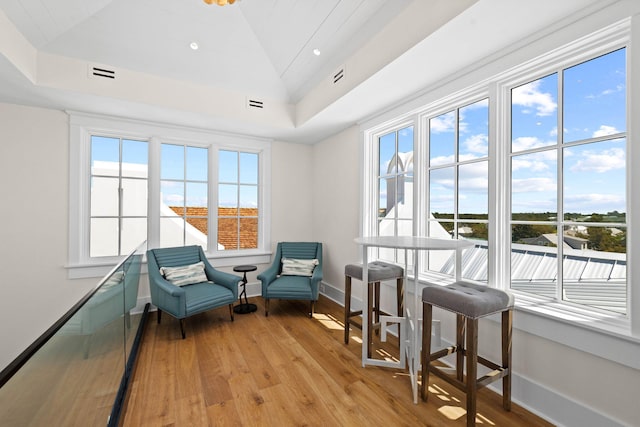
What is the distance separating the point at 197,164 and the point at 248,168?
29.8 inches

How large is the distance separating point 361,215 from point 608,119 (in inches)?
92.3

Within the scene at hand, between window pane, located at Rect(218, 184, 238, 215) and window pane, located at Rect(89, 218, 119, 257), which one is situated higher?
window pane, located at Rect(218, 184, 238, 215)

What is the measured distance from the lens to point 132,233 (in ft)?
11.9

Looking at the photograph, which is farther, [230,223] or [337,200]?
[230,223]

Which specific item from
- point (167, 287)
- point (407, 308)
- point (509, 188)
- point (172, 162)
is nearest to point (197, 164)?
point (172, 162)

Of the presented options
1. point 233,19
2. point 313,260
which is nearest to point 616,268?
point 313,260

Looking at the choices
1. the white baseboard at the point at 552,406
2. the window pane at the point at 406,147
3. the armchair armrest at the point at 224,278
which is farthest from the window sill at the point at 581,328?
the armchair armrest at the point at 224,278

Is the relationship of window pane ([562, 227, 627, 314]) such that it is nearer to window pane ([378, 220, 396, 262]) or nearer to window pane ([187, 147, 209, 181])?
window pane ([378, 220, 396, 262])

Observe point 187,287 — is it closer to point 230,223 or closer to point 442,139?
point 230,223

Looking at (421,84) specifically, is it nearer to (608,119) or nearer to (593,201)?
(608,119)

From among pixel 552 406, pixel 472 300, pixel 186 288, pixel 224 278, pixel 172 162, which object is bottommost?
pixel 552 406

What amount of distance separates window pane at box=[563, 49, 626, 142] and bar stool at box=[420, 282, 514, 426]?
3.85 feet

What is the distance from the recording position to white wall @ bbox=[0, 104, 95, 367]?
116 inches

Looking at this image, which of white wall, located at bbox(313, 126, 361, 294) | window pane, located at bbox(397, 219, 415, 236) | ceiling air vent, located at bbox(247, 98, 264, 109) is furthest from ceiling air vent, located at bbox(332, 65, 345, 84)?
Result: window pane, located at bbox(397, 219, 415, 236)
